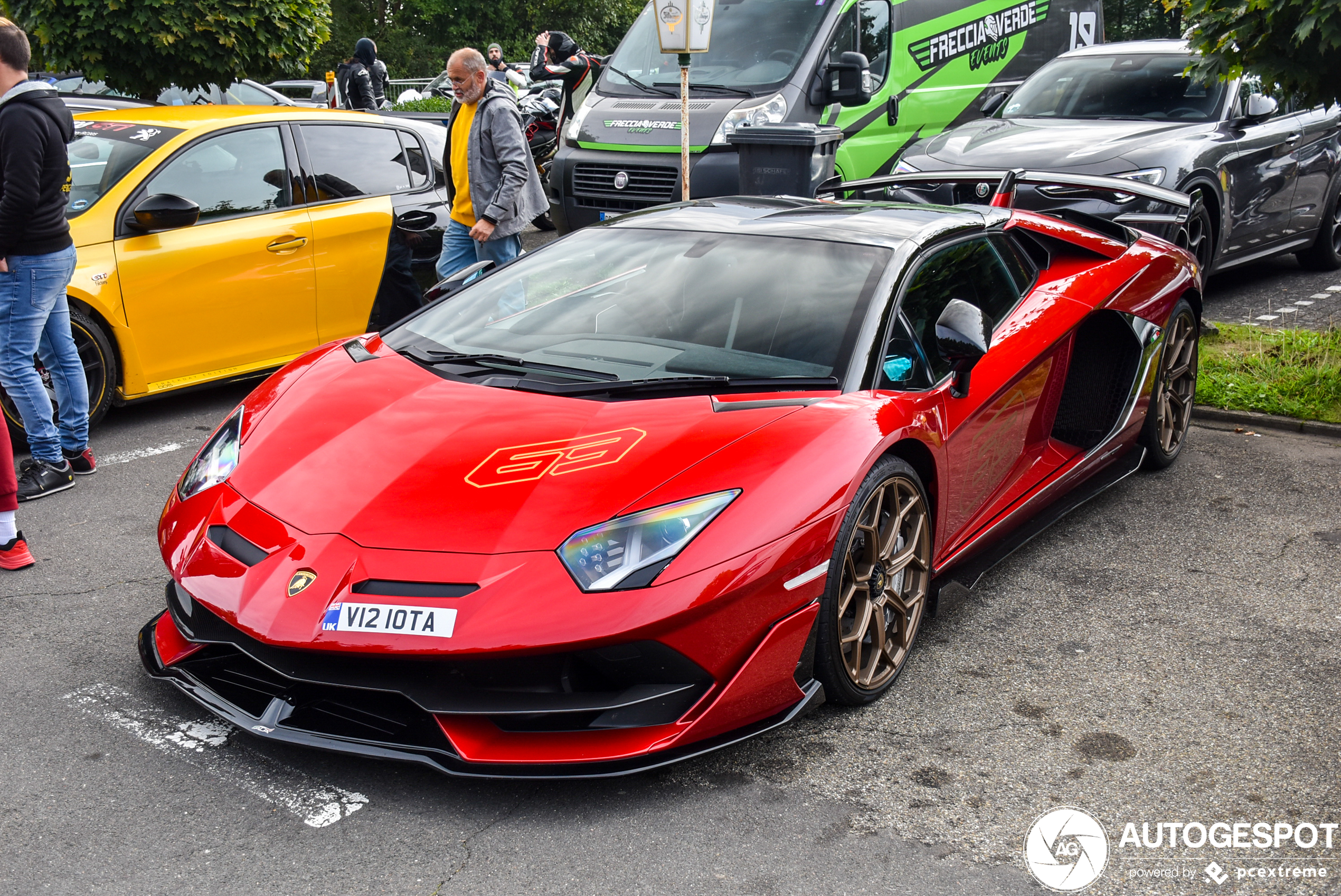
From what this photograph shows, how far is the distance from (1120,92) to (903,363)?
20.1 ft

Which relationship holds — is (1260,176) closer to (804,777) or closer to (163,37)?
(804,777)

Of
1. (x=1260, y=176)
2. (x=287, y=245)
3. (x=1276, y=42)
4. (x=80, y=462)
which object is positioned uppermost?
(x=1276, y=42)

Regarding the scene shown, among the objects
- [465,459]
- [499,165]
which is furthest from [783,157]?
[465,459]

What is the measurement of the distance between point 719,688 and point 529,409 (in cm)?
96

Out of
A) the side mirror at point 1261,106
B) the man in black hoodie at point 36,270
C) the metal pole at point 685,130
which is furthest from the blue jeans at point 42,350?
the side mirror at point 1261,106

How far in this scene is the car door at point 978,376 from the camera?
3654mm

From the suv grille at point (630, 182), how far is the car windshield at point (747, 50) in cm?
78

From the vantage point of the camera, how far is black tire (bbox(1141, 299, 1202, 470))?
5.16 meters

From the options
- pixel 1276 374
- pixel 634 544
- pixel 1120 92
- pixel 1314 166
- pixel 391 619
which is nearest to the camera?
pixel 391 619

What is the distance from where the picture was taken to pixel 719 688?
9.23 ft

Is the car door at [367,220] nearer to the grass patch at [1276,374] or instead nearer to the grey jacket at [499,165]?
the grey jacket at [499,165]

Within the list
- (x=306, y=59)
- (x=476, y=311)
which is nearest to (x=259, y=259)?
(x=476, y=311)

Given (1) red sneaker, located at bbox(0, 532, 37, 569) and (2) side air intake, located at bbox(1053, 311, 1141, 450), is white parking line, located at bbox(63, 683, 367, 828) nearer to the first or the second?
(1) red sneaker, located at bbox(0, 532, 37, 569)

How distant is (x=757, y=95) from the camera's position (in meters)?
8.97
